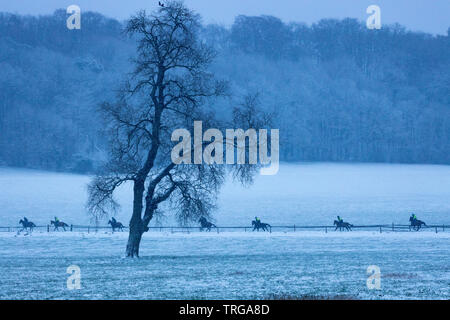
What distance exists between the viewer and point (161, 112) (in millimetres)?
28453

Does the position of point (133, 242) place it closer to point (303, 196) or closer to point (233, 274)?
point (233, 274)

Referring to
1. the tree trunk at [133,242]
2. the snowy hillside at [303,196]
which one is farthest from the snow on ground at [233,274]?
the snowy hillside at [303,196]

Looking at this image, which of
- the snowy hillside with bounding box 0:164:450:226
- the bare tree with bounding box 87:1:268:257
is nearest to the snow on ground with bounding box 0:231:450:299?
the bare tree with bounding box 87:1:268:257

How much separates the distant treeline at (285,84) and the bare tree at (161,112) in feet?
213

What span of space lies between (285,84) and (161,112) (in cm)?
10445

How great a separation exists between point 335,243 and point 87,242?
52.6 feet

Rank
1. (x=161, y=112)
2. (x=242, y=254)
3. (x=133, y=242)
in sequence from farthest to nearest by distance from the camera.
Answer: (x=242, y=254) < (x=133, y=242) < (x=161, y=112)

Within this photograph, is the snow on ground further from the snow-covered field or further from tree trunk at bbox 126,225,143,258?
tree trunk at bbox 126,225,143,258

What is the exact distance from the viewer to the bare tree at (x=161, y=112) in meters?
27.7

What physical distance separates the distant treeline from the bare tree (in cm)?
6479

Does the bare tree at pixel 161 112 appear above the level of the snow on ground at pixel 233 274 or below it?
above

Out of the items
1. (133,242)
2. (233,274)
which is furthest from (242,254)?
(233,274)

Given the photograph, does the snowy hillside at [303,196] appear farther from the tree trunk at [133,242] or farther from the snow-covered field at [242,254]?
the tree trunk at [133,242]
